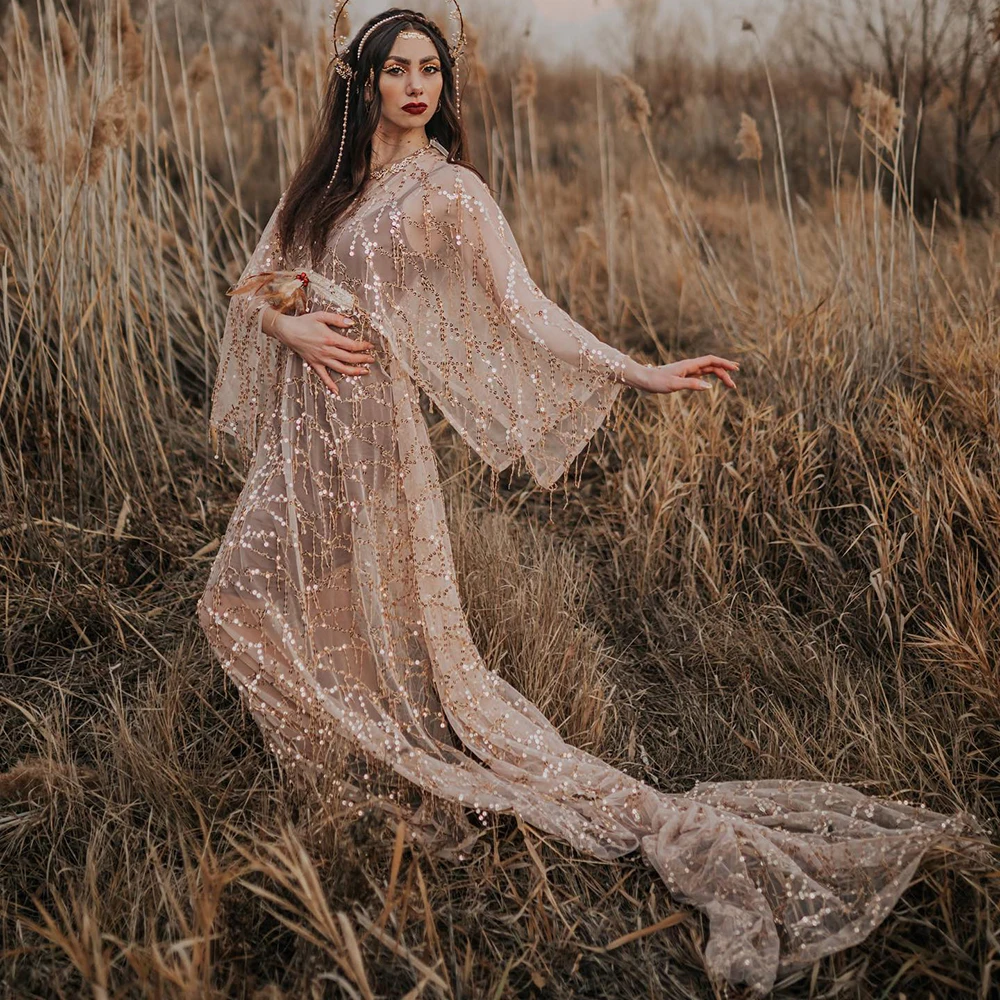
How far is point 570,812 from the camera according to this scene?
1937mm

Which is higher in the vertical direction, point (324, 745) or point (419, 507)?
point (419, 507)

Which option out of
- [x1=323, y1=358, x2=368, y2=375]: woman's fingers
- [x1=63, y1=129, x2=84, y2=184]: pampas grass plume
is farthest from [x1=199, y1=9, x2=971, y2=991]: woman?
[x1=63, y1=129, x2=84, y2=184]: pampas grass plume

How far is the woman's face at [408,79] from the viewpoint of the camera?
1.93 m

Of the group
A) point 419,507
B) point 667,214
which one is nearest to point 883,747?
point 419,507

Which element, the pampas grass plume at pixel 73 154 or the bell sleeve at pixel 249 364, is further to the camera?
the pampas grass plume at pixel 73 154

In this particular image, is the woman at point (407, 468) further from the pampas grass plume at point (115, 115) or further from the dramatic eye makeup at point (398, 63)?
the pampas grass plume at point (115, 115)

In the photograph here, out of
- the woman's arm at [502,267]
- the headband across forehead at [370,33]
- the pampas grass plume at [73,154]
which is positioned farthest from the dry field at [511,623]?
the headband across forehead at [370,33]

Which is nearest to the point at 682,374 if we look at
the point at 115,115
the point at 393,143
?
the point at 393,143

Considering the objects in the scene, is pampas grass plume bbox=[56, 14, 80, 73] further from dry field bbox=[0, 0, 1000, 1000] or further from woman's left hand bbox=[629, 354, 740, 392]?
woman's left hand bbox=[629, 354, 740, 392]

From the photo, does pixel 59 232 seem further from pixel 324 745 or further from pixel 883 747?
pixel 883 747

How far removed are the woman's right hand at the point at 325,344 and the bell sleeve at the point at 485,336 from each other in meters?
0.08

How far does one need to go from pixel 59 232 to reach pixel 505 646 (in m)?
1.72

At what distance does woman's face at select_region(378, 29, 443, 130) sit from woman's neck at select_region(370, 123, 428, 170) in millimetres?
46

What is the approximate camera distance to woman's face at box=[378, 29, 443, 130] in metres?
1.93
